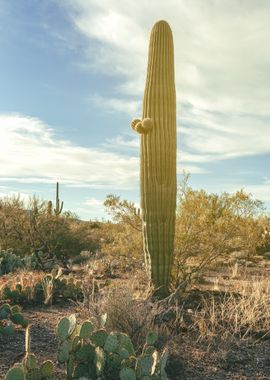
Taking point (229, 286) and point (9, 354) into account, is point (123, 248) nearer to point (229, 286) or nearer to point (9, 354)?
point (229, 286)

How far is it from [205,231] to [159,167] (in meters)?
1.70

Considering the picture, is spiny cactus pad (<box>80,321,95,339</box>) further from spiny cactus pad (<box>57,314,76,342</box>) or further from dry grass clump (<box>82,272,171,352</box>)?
dry grass clump (<box>82,272,171,352</box>)

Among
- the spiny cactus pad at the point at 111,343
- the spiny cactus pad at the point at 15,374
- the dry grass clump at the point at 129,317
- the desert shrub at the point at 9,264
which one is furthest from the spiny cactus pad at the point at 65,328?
the desert shrub at the point at 9,264

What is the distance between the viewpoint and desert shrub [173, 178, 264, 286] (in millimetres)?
9484

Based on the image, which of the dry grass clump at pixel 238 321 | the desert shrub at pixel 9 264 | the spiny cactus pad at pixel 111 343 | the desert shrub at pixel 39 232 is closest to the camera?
the spiny cactus pad at pixel 111 343

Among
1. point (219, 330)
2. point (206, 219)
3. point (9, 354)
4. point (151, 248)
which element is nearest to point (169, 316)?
point (219, 330)

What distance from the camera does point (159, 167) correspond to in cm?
863

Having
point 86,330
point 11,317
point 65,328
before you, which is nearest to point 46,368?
point 65,328

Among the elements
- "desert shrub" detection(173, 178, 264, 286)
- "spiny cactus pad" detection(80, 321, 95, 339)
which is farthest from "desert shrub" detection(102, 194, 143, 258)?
"spiny cactus pad" detection(80, 321, 95, 339)

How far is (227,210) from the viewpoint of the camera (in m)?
10.1

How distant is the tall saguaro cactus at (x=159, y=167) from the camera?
859cm

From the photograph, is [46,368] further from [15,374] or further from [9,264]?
[9,264]

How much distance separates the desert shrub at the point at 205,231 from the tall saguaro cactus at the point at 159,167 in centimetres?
73

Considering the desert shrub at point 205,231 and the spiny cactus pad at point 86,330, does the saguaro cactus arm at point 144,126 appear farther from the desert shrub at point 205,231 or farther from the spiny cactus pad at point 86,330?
the spiny cactus pad at point 86,330
